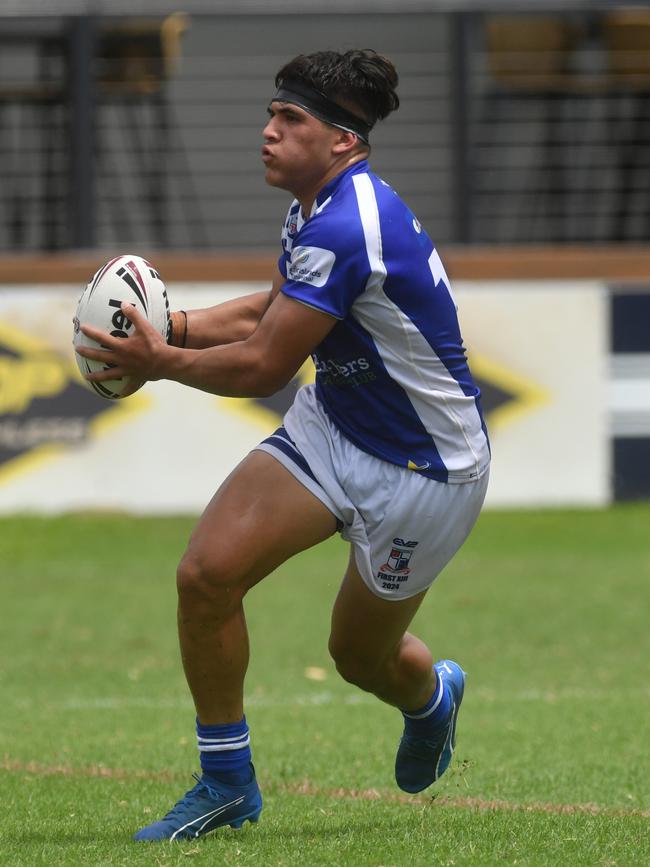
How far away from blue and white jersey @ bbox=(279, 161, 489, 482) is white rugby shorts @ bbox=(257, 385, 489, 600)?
0.05 metres

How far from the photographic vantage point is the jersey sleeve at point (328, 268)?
188 inches

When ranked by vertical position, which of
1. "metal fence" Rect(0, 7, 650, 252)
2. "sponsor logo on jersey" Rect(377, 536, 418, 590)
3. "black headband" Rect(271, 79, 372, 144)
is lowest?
"metal fence" Rect(0, 7, 650, 252)

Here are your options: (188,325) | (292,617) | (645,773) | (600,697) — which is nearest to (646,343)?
(292,617)

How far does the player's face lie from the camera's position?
5.08 metres

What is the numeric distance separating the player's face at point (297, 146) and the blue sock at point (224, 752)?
1.67 meters

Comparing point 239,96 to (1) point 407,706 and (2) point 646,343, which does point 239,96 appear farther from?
(1) point 407,706

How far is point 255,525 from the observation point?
4.89 meters

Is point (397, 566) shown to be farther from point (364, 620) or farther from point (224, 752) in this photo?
point (224, 752)

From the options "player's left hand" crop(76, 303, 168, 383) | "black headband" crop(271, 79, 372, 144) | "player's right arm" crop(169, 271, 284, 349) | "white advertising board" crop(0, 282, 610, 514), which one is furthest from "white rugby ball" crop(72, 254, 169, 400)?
"white advertising board" crop(0, 282, 610, 514)

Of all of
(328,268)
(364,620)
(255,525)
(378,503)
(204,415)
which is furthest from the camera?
(204,415)

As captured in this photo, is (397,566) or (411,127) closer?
(397,566)

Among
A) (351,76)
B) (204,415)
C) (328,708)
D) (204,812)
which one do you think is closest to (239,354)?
(351,76)

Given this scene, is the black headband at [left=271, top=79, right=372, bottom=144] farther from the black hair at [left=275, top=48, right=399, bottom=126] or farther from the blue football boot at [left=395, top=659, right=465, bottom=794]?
the blue football boot at [left=395, top=659, right=465, bottom=794]

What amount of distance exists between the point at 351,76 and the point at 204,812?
2.27 meters
